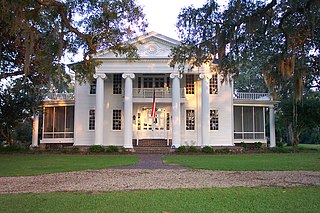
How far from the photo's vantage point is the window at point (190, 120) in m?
27.0

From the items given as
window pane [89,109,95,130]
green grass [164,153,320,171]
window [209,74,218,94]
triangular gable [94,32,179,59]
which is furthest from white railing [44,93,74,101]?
green grass [164,153,320,171]

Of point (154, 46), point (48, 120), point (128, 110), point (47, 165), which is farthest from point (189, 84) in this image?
point (47, 165)

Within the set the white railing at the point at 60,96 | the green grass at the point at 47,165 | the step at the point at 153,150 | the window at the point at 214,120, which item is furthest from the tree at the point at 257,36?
the white railing at the point at 60,96

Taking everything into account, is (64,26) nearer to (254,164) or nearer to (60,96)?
(254,164)

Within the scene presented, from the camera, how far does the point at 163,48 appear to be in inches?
1011

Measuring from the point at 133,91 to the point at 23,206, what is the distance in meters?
21.1

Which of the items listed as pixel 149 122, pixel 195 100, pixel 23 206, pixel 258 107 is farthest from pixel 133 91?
pixel 23 206

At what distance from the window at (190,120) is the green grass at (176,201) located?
63.6ft

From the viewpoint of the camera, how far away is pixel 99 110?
24953mm

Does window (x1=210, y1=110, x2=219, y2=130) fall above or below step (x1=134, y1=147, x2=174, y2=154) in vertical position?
above

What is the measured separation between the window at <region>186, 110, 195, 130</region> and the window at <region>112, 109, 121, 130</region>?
18.4 feet

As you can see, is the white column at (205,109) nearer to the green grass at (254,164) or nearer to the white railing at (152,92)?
the white railing at (152,92)

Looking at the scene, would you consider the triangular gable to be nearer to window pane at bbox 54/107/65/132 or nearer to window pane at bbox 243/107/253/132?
window pane at bbox 54/107/65/132

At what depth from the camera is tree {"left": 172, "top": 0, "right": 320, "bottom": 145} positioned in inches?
395
